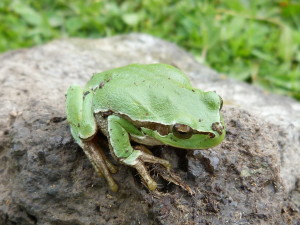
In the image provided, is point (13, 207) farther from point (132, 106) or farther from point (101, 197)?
point (132, 106)

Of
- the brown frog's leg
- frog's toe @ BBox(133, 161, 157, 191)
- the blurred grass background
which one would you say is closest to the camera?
frog's toe @ BBox(133, 161, 157, 191)

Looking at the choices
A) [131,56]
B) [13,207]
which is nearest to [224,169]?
[13,207]

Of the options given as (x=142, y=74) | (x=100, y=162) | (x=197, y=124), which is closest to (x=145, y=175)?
(x=100, y=162)

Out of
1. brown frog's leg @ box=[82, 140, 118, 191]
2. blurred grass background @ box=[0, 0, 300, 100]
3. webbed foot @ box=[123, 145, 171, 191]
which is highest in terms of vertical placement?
webbed foot @ box=[123, 145, 171, 191]

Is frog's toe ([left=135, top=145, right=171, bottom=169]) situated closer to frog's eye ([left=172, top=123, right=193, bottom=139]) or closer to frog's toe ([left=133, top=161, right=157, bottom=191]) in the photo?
frog's toe ([left=133, top=161, right=157, bottom=191])

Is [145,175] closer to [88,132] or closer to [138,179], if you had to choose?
[138,179]

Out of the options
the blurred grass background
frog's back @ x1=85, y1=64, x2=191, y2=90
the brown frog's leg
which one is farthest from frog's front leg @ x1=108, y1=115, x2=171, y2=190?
the blurred grass background

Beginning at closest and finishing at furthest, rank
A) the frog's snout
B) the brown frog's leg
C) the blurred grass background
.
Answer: the frog's snout < the brown frog's leg < the blurred grass background

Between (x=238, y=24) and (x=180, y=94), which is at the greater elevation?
(x=180, y=94)
